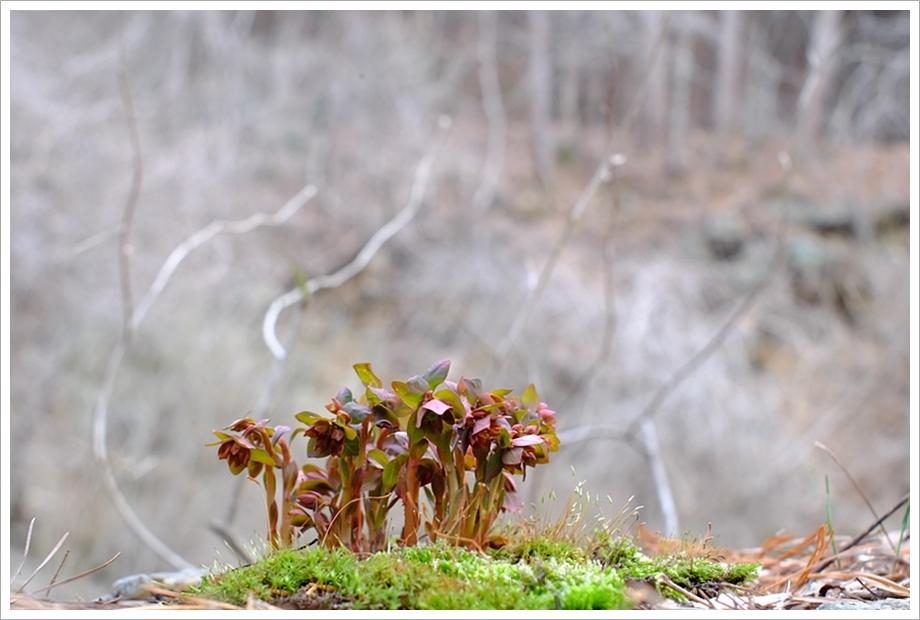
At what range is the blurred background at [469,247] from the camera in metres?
3.75

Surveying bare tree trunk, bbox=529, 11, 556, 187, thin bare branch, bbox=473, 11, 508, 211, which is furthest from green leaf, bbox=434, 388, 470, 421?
bare tree trunk, bbox=529, 11, 556, 187

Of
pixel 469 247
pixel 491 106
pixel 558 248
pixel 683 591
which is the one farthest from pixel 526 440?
pixel 491 106

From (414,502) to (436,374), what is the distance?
0.15m

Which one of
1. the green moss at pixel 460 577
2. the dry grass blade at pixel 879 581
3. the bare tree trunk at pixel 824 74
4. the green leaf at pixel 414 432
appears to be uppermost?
the bare tree trunk at pixel 824 74

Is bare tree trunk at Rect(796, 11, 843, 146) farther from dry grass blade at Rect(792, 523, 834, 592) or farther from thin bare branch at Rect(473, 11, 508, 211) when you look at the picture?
dry grass blade at Rect(792, 523, 834, 592)

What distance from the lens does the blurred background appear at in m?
3.75

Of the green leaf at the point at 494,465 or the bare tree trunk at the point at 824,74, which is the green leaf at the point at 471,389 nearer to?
the green leaf at the point at 494,465

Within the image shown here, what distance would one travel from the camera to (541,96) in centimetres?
584

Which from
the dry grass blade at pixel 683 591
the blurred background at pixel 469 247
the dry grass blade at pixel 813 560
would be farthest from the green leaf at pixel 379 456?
the blurred background at pixel 469 247

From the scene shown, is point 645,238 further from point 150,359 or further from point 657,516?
point 150,359

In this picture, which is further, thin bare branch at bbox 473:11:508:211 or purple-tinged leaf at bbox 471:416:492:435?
thin bare branch at bbox 473:11:508:211

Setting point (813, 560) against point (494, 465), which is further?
point (813, 560)

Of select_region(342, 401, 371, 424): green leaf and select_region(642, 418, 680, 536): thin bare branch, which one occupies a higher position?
select_region(642, 418, 680, 536): thin bare branch

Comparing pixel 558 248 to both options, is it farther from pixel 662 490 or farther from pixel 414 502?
pixel 414 502
